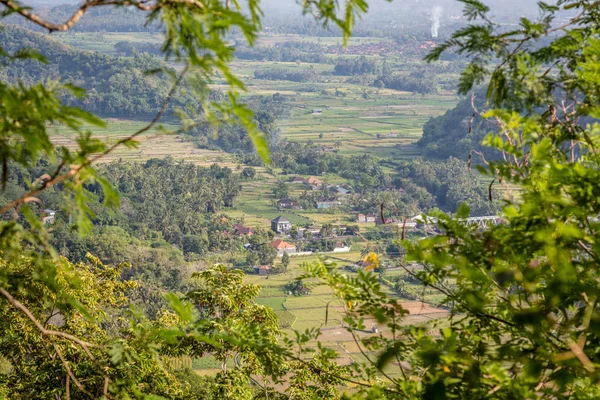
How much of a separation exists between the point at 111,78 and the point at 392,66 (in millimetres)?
25623

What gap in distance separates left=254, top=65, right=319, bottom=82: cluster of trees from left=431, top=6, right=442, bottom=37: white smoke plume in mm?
13906

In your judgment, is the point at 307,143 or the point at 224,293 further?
the point at 307,143

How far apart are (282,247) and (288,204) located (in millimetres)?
5704

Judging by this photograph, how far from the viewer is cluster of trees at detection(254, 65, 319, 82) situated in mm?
56438

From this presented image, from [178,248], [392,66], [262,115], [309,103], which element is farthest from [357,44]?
[178,248]

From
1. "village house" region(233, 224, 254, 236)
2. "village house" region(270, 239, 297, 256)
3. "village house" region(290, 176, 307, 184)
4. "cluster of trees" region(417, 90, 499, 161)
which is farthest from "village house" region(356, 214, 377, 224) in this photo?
"cluster of trees" region(417, 90, 499, 161)

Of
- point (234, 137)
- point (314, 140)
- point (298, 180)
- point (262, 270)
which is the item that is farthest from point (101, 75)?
point (262, 270)

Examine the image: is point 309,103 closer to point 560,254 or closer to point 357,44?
point 357,44

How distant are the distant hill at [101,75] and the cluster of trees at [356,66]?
19105 millimetres

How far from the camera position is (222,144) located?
37.8 metres

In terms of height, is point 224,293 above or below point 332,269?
below

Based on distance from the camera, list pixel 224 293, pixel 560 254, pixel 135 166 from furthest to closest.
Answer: pixel 135 166, pixel 224 293, pixel 560 254

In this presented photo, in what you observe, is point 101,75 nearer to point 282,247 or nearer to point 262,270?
point 282,247

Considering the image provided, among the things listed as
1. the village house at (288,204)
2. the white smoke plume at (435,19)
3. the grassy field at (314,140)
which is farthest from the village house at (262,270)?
the white smoke plume at (435,19)
